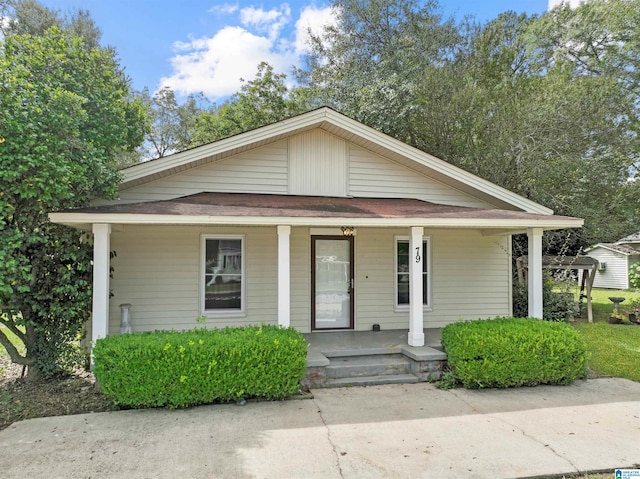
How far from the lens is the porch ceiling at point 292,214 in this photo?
18.6ft

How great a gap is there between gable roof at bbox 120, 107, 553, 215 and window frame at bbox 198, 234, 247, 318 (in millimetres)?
1486

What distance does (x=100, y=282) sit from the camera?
565cm

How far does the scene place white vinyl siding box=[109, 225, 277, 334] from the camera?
24.2 ft

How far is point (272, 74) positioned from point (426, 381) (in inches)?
652

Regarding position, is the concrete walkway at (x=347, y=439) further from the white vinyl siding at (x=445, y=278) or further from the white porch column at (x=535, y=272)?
the white vinyl siding at (x=445, y=278)

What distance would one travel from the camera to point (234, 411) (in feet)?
15.8

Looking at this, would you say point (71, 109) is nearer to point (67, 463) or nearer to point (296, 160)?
point (296, 160)

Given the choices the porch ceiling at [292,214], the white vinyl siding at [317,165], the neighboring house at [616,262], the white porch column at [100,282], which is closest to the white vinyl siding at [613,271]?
the neighboring house at [616,262]

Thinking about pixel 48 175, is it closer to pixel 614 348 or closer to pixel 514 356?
pixel 514 356

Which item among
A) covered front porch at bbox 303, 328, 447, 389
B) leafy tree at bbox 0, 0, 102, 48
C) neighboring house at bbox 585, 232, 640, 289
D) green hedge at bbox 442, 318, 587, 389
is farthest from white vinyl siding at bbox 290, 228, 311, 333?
neighboring house at bbox 585, 232, 640, 289

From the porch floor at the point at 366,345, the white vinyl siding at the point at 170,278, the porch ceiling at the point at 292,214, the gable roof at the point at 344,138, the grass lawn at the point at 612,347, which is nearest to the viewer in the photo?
the porch ceiling at the point at 292,214

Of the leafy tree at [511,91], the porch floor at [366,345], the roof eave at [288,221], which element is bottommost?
the porch floor at [366,345]

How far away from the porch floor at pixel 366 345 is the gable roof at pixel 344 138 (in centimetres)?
315

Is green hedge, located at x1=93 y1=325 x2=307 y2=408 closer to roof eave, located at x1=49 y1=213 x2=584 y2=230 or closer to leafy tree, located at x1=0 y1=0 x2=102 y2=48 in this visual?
roof eave, located at x1=49 y1=213 x2=584 y2=230
